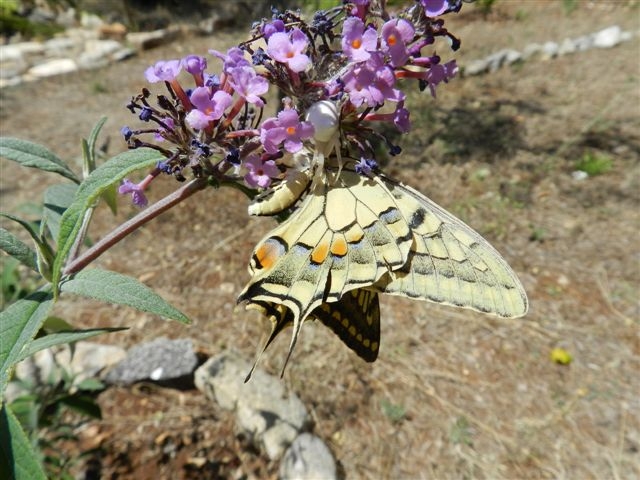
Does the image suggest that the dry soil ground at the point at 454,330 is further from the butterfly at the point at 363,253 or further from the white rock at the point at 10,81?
the butterfly at the point at 363,253

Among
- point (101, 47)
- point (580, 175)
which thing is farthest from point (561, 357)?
point (101, 47)

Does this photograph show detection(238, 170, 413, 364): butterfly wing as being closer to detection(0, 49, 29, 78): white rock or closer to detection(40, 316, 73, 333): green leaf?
detection(40, 316, 73, 333): green leaf

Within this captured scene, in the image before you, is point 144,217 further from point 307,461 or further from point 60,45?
point 60,45

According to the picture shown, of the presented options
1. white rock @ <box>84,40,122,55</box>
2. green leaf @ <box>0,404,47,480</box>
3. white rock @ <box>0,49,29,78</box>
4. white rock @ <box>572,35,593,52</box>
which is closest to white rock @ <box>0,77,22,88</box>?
white rock @ <box>0,49,29,78</box>

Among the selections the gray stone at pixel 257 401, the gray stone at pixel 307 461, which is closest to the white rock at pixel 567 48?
the gray stone at pixel 257 401

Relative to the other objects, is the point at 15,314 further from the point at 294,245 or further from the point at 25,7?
the point at 25,7

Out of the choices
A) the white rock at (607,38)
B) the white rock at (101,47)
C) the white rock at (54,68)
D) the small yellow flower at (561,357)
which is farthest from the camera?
the white rock at (101,47)
